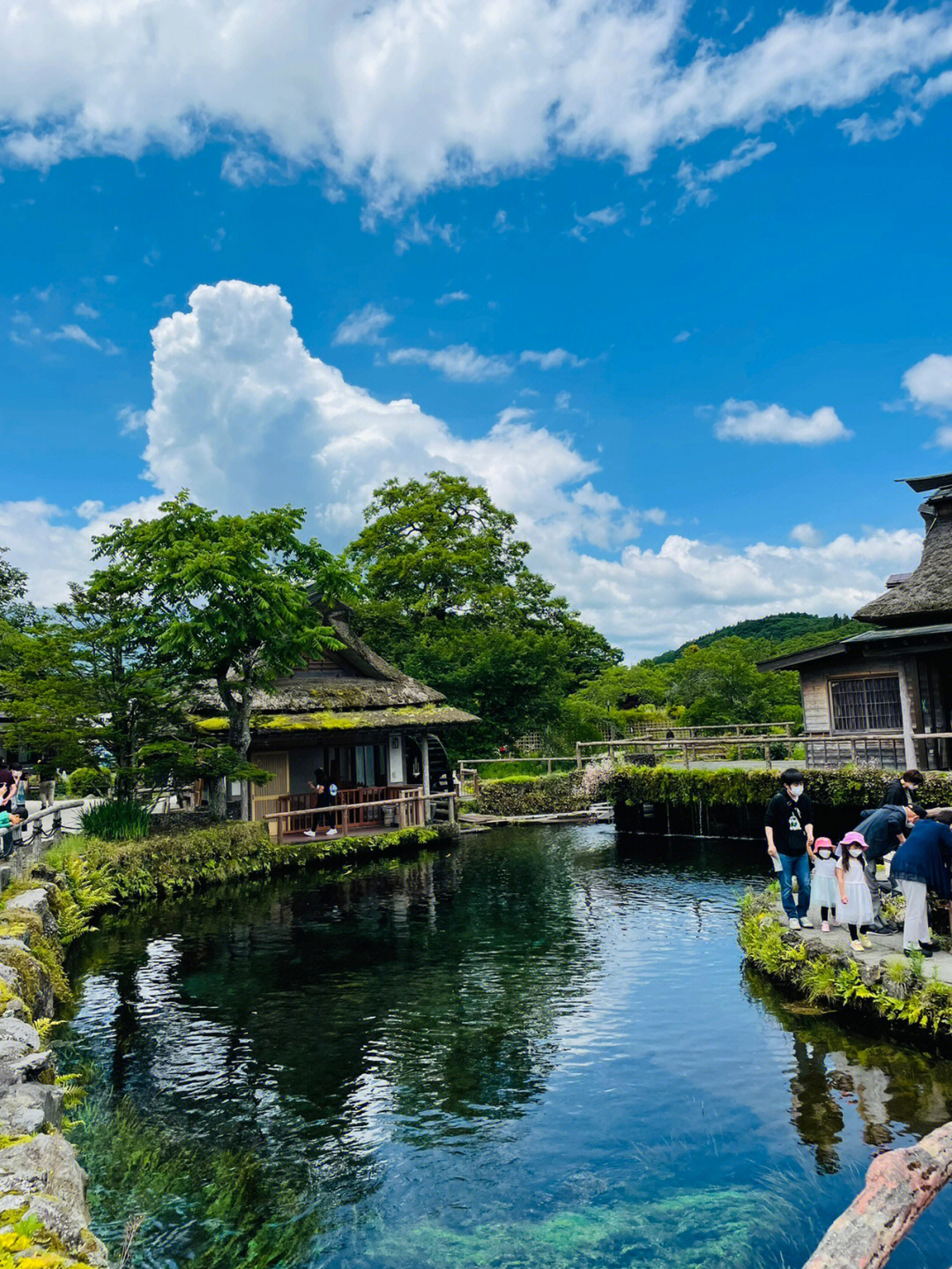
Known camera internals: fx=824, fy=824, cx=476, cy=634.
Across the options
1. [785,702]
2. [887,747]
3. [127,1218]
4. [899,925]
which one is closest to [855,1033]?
[899,925]

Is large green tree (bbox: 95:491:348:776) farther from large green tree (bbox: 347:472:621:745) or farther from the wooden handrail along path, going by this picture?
large green tree (bbox: 347:472:621:745)

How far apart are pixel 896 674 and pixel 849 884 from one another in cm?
1464

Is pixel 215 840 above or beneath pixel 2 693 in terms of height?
beneath

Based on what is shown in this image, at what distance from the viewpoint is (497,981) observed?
1183 cm

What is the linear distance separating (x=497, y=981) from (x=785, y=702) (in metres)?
34.3

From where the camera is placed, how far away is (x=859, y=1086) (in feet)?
25.9

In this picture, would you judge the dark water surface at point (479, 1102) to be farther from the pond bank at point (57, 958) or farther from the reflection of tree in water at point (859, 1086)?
the pond bank at point (57, 958)

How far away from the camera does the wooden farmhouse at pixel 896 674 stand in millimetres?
20469

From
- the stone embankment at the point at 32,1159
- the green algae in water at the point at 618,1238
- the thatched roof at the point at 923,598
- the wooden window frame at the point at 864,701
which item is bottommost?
the green algae in water at the point at 618,1238

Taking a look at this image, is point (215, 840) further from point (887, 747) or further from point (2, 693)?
point (887, 747)

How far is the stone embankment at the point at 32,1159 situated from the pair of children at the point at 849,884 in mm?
8273

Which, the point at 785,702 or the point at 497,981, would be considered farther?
the point at 785,702

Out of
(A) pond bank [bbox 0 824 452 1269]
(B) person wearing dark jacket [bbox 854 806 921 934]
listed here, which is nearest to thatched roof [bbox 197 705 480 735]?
(A) pond bank [bbox 0 824 452 1269]

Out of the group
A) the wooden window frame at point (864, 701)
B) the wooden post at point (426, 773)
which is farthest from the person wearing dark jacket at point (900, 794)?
the wooden post at point (426, 773)
